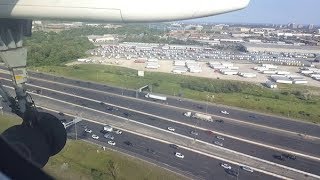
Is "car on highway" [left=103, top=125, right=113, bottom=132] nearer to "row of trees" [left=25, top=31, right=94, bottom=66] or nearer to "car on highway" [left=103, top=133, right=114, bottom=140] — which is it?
"car on highway" [left=103, top=133, right=114, bottom=140]

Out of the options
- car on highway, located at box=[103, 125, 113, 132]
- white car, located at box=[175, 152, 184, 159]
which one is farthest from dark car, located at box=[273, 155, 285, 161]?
car on highway, located at box=[103, 125, 113, 132]

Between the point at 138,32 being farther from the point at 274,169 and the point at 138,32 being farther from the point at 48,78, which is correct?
the point at 274,169

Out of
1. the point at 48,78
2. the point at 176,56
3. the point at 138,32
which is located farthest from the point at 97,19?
the point at 138,32

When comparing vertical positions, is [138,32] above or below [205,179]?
above

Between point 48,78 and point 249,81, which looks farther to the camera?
point 249,81

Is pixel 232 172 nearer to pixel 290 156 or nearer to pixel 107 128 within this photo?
pixel 290 156

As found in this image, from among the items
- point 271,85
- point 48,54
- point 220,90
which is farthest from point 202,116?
point 48,54

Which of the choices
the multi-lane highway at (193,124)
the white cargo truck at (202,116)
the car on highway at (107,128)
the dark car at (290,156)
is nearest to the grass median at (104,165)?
the car on highway at (107,128)
